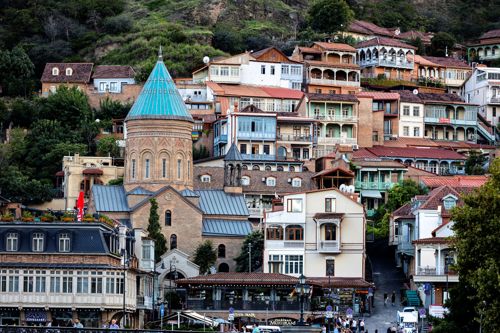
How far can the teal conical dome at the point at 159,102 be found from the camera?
385ft

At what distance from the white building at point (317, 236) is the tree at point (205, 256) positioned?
552cm

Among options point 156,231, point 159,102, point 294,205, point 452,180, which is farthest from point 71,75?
point 294,205

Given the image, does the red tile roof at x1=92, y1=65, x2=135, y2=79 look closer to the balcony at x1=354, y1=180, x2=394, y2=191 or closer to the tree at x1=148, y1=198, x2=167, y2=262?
the balcony at x1=354, y1=180, x2=394, y2=191

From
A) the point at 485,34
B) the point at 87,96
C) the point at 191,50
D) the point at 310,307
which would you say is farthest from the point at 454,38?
the point at 310,307

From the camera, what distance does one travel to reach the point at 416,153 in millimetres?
139000

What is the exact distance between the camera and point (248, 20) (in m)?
173

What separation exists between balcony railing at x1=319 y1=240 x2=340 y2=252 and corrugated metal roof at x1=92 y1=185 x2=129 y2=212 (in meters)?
14.8

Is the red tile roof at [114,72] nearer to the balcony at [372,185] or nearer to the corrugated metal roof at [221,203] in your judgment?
the balcony at [372,185]

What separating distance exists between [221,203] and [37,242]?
3082 centimetres

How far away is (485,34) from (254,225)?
65434 millimetres

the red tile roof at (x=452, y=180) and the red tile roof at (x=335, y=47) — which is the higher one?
the red tile roof at (x=335, y=47)

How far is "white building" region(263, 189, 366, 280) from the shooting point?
107625 millimetres

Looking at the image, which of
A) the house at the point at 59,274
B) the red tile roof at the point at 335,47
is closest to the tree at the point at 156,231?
the house at the point at 59,274

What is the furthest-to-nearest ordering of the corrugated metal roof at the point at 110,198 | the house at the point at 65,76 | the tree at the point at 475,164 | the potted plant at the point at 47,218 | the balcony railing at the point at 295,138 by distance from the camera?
the house at the point at 65,76, the tree at the point at 475,164, the balcony railing at the point at 295,138, the corrugated metal roof at the point at 110,198, the potted plant at the point at 47,218
